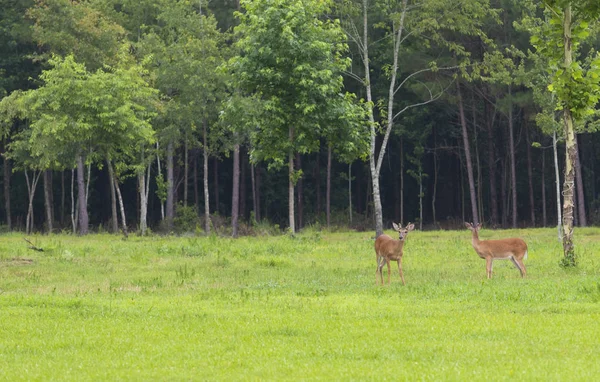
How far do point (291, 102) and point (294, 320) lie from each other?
77.0 ft

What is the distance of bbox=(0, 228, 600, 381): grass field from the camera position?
12078mm

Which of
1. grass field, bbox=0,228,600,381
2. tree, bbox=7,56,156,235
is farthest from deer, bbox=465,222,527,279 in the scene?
tree, bbox=7,56,156,235

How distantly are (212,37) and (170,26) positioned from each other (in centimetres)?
240

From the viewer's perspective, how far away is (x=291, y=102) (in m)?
38.6

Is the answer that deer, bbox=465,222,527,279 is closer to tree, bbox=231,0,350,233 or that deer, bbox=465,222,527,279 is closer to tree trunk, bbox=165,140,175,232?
tree, bbox=231,0,350,233

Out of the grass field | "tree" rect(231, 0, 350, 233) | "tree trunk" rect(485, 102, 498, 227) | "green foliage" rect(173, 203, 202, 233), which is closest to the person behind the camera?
the grass field

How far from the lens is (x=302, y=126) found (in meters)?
38.4

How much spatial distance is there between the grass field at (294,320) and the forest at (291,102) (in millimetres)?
6149

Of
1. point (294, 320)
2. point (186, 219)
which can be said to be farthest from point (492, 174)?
point (294, 320)

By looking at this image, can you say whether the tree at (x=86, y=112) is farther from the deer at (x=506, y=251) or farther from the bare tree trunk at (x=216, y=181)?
the deer at (x=506, y=251)

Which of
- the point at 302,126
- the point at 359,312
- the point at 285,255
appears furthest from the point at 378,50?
the point at 359,312

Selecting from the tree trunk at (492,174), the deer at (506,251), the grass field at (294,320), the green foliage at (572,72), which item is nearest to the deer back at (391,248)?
the grass field at (294,320)

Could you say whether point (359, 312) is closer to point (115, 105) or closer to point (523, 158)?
point (115, 105)

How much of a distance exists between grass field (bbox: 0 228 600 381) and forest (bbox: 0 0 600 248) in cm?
615
